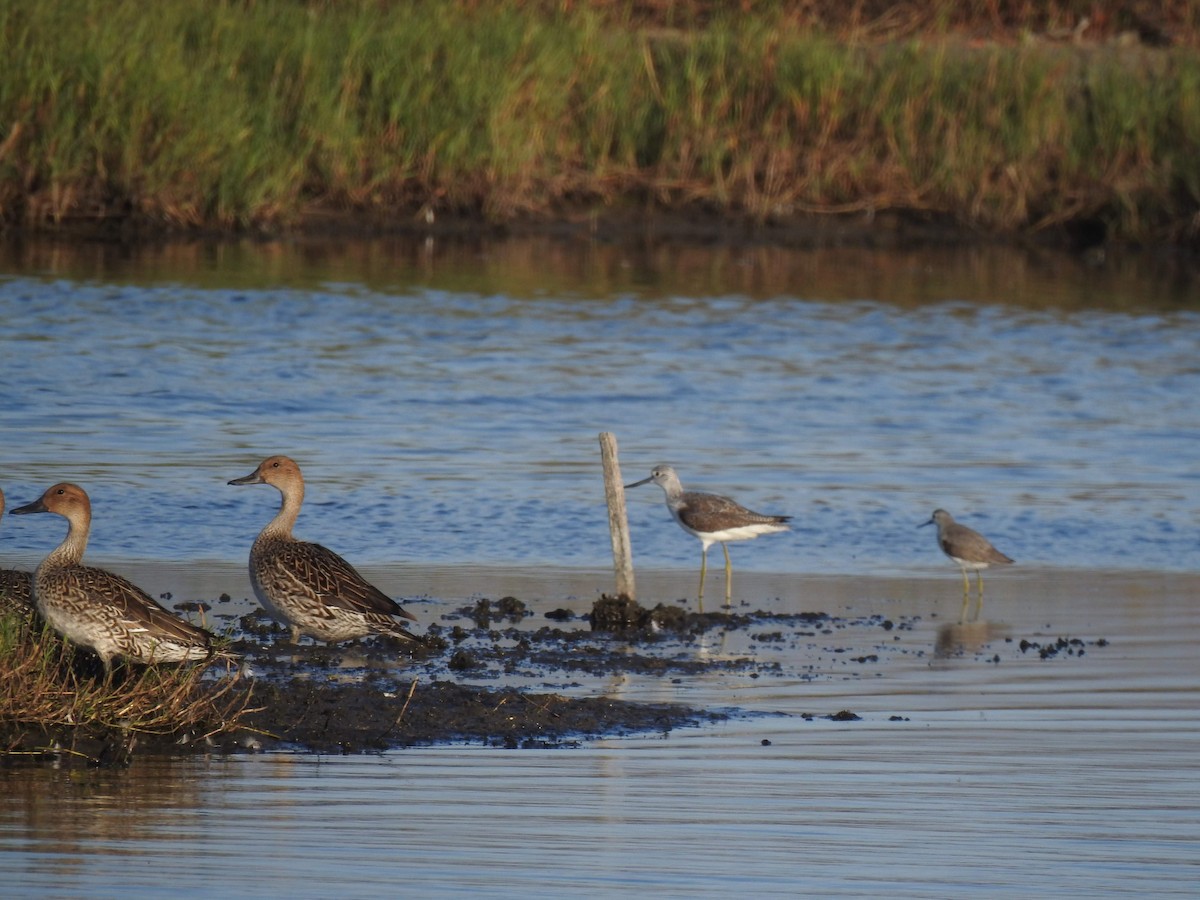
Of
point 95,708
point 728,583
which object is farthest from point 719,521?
point 95,708

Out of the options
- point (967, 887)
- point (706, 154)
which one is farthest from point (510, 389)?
point (967, 887)

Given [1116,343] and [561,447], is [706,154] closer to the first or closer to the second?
[1116,343]

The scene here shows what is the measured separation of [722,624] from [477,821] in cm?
362

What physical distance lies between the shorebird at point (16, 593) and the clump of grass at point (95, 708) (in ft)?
2.02

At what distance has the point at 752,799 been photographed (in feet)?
23.7

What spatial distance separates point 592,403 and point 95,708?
32.2ft

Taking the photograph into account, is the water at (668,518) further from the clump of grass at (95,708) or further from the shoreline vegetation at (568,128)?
Answer: the shoreline vegetation at (568,128)

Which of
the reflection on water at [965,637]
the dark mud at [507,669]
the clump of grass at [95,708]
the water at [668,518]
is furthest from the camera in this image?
the reflection on water at [965,637]

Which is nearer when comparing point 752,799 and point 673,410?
point 752,799

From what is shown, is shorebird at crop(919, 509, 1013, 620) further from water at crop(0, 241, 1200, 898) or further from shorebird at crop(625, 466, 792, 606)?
shorebird at crop(625, 466, 792, 606)

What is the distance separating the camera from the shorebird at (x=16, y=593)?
8.27 meters

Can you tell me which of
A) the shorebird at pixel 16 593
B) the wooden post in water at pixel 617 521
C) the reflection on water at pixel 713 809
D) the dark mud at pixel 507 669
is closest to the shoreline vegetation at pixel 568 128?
the wooden post in water at pixel 617 521

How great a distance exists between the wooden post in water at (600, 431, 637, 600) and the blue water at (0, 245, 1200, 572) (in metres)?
1.36

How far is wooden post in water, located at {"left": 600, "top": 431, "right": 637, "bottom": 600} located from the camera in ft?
33.9
